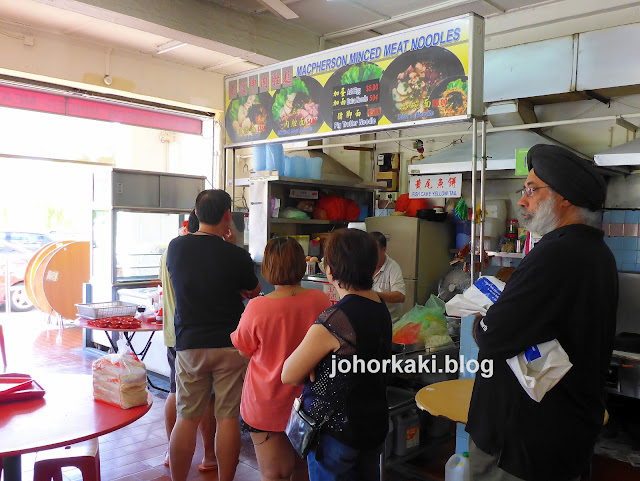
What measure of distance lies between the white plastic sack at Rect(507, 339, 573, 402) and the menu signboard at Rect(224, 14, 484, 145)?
8.43ft

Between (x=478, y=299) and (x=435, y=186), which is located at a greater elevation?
A: (x=435, y=186)

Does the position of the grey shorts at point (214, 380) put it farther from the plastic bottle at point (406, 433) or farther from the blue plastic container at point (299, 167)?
the blue plastic container at point (299, 167)

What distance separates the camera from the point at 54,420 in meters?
2.30

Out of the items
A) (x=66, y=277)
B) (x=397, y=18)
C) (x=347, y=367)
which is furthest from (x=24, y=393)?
(x=66, y=277)

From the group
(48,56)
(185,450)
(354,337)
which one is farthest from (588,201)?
(48,56)

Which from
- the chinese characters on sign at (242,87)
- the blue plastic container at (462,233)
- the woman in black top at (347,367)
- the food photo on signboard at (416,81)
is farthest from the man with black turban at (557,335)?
the blue plastic container at (462,233)

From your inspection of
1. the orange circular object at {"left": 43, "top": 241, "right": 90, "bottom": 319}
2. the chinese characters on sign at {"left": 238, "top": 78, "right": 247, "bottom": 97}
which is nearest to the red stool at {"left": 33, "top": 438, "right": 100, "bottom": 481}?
the chinese characters on sign at {"left": 238, "top": 78, "right": 247, "bottom": 97}

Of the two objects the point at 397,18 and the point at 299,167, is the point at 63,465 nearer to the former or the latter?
the point at 299,167

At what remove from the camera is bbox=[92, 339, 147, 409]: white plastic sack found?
2.45 metres

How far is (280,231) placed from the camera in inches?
235

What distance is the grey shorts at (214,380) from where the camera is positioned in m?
3.17

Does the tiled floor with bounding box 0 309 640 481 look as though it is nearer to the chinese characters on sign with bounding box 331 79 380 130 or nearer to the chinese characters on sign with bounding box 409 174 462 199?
the chinese characters on sign with bounding box 331 79 380 130

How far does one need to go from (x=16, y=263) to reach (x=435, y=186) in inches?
306

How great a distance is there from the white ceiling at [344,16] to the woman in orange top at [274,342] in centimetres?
464
